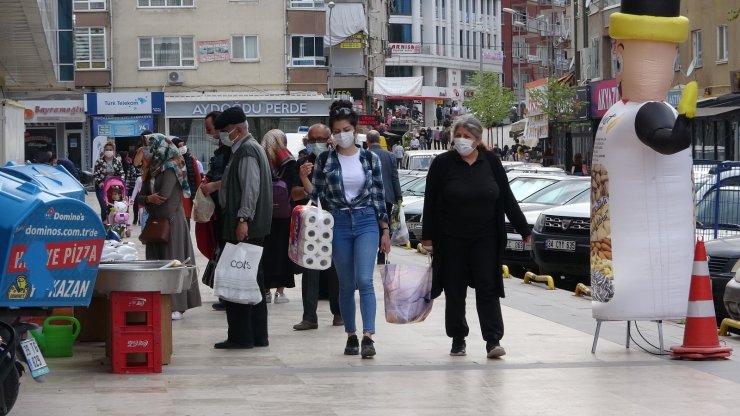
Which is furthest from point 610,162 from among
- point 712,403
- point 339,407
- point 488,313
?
point 339,407

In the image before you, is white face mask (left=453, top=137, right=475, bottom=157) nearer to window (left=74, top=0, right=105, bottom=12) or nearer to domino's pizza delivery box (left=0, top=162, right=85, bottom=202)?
Result: domino's pizza delivery box (left=0, top=162, right=85, bottom=202)

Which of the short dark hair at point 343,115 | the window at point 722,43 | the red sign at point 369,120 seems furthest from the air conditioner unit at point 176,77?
the short dark hair at point 343,115

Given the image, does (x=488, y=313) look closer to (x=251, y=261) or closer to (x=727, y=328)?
(x=251, y=261)

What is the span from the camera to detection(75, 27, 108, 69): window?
199 feet

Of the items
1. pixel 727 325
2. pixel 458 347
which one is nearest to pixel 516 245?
pixel 727 325

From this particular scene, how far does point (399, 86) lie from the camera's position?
105312mm

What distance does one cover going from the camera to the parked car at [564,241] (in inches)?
686

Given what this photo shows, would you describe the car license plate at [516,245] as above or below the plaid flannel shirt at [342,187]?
below

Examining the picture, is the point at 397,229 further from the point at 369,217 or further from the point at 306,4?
the point at 306,4

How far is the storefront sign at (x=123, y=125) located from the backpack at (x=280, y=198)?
46333 mm

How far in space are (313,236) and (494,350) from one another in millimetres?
1679

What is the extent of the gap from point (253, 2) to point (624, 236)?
50699 mm

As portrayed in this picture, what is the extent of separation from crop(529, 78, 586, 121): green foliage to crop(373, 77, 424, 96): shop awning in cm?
4559

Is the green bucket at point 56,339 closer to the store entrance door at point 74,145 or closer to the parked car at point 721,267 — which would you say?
the parked car at point 721,267
